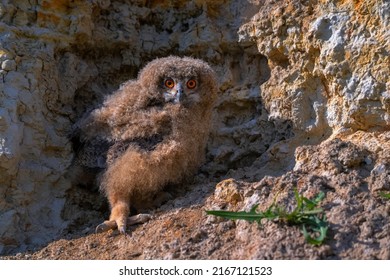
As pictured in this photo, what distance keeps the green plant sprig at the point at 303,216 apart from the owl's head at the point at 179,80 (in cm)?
136

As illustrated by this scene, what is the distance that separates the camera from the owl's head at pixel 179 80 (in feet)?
15.0

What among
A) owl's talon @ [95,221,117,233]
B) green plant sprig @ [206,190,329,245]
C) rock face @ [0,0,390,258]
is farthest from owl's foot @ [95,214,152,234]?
green plant sprig @ [206,190,329,245]

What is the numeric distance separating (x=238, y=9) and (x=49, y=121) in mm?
1805

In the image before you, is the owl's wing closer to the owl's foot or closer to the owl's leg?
the owl's leg

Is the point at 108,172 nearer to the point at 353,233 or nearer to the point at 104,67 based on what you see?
the point at 104,67

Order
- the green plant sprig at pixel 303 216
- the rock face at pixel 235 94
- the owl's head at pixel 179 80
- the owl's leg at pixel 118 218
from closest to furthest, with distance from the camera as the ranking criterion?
the green plant sprig at pixel 303 216 < the rock face at pixel 235 94 < the owl's leg at pixel 118 218 < the owl's head at pixel 179 80

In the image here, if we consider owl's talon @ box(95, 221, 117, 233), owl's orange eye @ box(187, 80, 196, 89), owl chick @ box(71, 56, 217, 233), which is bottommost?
owl's talon @ box(95, 221, 117, 233)

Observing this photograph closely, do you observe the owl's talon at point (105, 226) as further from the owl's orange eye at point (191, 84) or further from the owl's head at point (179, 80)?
the owl's orange eye at point (191, 84)

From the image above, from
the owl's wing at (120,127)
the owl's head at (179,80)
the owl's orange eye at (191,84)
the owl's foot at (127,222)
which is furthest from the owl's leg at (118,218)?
the owl's orange eye at (191,84)

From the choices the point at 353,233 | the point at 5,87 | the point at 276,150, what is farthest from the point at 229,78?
the point at 353,233

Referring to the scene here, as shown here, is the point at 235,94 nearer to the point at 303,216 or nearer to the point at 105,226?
the point at 105,226

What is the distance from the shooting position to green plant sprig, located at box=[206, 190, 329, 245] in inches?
129

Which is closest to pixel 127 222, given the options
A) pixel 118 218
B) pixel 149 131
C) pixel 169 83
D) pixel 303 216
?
pixel 118 218

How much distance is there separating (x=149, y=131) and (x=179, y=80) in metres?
0.44
